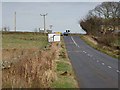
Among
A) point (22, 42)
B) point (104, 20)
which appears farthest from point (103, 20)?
point (22, 42)

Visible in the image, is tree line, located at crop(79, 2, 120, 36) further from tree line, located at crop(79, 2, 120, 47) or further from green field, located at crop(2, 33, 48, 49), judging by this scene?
green field, located at crop(2, 33, 48, 49)

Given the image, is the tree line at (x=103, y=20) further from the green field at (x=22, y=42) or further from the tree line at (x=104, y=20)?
the green field at (x=22, y=42)

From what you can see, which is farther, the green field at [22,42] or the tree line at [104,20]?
the tree line at [104,20]

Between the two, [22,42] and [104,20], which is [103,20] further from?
[22,42]

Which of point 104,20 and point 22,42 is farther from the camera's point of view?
point 104,20

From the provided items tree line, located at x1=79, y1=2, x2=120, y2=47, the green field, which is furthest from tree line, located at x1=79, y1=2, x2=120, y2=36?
the green field

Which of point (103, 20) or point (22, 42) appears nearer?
point (22, 42)

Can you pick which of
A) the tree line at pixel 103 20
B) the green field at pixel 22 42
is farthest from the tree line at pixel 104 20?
the green field at pixel 22 42

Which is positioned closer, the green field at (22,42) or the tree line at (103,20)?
the green field at (22,42)

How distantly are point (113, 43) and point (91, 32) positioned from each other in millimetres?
39731

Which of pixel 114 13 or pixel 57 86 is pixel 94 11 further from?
pixel 57 86

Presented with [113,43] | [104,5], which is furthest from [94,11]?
[113,43]

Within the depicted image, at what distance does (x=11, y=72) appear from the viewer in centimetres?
1602

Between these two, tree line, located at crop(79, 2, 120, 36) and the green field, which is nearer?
the green field
